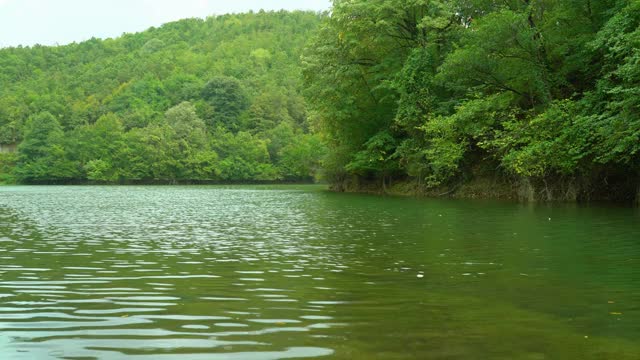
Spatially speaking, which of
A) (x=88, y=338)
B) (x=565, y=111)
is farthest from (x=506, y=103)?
(x=88, y=338)

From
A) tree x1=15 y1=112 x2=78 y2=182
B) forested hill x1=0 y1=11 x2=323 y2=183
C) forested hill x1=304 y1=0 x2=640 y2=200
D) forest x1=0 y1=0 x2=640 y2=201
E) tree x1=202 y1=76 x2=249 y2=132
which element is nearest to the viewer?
forested hill x1=304 y1=0 x2=640 y2=200

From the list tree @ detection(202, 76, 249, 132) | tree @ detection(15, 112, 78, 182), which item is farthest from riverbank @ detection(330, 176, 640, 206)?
tree @ detection(202, 76, 249, 132)

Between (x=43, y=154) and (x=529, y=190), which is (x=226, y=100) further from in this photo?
(x=529, y=190)

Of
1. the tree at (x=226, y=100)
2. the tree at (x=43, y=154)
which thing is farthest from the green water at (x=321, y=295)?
the tree at (x=226, y=100)

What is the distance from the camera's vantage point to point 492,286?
1020 cm

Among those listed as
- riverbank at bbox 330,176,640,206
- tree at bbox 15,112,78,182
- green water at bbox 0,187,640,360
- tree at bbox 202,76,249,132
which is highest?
tree at bbox 202,76,249,132

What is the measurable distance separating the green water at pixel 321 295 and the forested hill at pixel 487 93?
14508mm

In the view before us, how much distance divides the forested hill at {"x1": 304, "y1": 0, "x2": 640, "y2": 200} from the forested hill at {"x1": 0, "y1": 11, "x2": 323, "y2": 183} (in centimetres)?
2563

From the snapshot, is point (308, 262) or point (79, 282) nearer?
point (79, 282)

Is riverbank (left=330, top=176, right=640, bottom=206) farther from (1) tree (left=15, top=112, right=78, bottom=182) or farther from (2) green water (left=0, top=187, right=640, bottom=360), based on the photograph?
(1) tree (left=15, top=112, right=78, bottom=182)

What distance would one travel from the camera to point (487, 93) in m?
42.8

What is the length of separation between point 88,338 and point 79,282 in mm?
3951

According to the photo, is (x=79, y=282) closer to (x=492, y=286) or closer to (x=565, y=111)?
(x=492, y=286)

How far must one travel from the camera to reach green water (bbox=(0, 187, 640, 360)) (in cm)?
662
